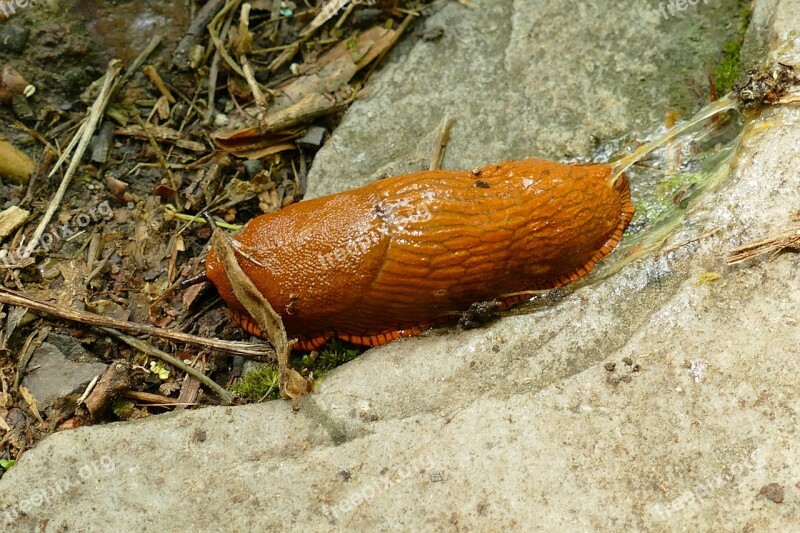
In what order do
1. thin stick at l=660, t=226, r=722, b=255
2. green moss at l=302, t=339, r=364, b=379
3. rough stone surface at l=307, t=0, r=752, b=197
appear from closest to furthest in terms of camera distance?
thin stick at l=660, t=226, r=722, b=255 < green moss at l=302, t=339, r=364, b=379 < rough stone surface at l=307, t=0, r=752, b=197

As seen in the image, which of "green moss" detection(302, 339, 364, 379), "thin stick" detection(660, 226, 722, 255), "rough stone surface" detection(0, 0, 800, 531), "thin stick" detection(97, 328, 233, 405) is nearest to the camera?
"rough stone surface" detection(0, 0, 800, 531)

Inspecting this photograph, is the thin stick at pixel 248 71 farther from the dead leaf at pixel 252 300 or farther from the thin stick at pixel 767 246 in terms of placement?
the thin stick at pixel 767 246

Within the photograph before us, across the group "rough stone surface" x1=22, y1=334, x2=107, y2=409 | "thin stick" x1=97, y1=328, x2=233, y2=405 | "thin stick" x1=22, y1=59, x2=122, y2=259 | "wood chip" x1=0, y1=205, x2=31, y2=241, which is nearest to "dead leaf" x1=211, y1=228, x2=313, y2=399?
"thin stick" x1=97, y1=328, x2=233, y2=405

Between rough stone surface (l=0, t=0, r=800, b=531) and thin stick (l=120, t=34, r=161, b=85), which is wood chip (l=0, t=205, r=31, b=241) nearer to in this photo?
thin stick (l=120, t=34, r=161, b=85)

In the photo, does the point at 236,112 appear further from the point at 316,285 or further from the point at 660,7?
the point at 660,7

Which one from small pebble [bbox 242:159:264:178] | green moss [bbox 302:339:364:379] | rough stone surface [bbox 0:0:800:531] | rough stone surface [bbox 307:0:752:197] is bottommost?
green moss [bbox 302:339:364:379]

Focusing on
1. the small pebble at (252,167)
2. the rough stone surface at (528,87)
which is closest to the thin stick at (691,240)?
the rough stone surface at (528,87)

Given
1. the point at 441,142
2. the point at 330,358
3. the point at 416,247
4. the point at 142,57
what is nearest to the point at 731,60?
the point at 441,142

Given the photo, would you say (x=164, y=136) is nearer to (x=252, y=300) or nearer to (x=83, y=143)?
(x=83, y=143)
